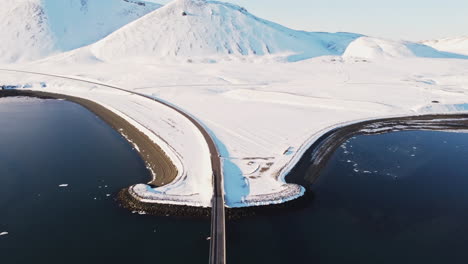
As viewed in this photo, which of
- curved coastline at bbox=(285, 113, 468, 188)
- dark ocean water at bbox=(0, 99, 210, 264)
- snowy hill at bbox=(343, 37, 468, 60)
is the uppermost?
snowy hill at bbox=(343, 37, 468, 60)

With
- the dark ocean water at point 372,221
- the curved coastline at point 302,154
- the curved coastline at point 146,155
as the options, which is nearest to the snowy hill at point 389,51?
the curved coastline at point 302,154

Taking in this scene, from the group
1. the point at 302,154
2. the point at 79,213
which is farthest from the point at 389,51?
the point at 79,213

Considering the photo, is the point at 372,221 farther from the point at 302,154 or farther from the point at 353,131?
the point at 353,131

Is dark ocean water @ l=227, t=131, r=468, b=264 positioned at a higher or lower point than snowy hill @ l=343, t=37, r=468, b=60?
lower

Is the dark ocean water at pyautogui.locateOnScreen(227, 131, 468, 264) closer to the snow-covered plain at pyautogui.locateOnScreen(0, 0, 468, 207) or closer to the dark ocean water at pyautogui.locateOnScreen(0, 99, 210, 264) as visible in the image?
the snow-covered plain at pyautogui.locateOnScreen(0, 0, 468, 207)

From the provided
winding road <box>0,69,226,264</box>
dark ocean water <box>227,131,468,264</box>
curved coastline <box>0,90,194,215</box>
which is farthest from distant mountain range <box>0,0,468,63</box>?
dark ocean water <box>227,131,468,264</box>

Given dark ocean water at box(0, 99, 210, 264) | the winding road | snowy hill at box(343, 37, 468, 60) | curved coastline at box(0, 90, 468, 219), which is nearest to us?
the winding road

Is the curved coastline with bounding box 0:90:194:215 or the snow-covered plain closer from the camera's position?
the curved coastline with bounding box 0:90:194:215
